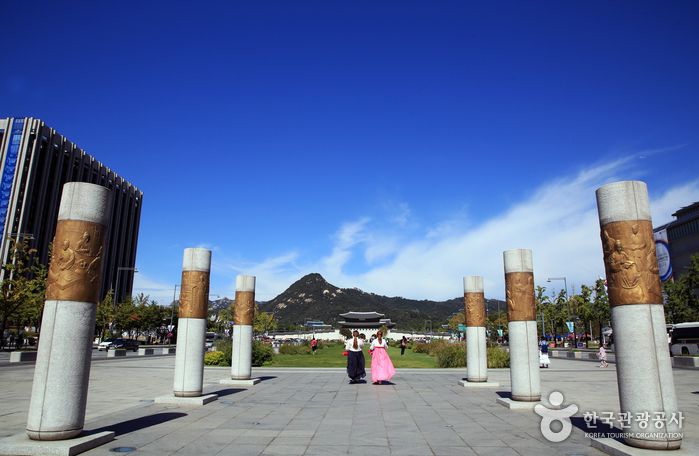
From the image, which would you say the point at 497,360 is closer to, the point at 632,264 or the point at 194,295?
the point at 194,295

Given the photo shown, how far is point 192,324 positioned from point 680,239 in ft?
246

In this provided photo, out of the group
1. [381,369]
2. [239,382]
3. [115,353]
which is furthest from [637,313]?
[115,353]

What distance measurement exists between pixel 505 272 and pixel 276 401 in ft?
21.8

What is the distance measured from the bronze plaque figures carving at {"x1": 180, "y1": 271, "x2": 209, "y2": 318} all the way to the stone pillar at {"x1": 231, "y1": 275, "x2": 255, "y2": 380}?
4.37 m

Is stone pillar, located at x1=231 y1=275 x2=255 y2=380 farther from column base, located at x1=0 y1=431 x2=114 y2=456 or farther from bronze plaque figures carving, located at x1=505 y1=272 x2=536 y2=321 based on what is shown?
column base, located at x1=0 y1=431 x2=114 y2=456

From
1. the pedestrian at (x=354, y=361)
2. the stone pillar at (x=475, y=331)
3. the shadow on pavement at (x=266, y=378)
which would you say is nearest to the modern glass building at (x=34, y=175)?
the shadow on pavement at (x=266, y=378)

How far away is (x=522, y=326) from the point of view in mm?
11438

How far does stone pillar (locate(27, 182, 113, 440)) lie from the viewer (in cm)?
674

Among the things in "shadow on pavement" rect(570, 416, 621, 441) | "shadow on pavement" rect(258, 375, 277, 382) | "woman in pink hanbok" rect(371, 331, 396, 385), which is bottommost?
"shadow on pavement" rect(258, 375, 277, 382)

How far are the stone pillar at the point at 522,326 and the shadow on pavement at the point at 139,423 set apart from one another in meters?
7.64

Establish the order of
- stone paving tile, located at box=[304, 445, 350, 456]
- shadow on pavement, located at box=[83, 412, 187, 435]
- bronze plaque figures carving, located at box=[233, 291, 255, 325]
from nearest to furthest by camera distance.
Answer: stone paving tile, located at box=[304, 445, 350, 456] < shadow on pavement, located at box=[83, 412, 187, 435] < bronze plaque figures carving, located at box=[233, 291, 255, 325]

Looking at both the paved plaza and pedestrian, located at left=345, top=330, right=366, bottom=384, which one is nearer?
the paved plaza

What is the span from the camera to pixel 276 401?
11.7 metres

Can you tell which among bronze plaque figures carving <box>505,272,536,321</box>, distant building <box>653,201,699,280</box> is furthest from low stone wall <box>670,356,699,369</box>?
distant building <box>653,201,699,280</box>
